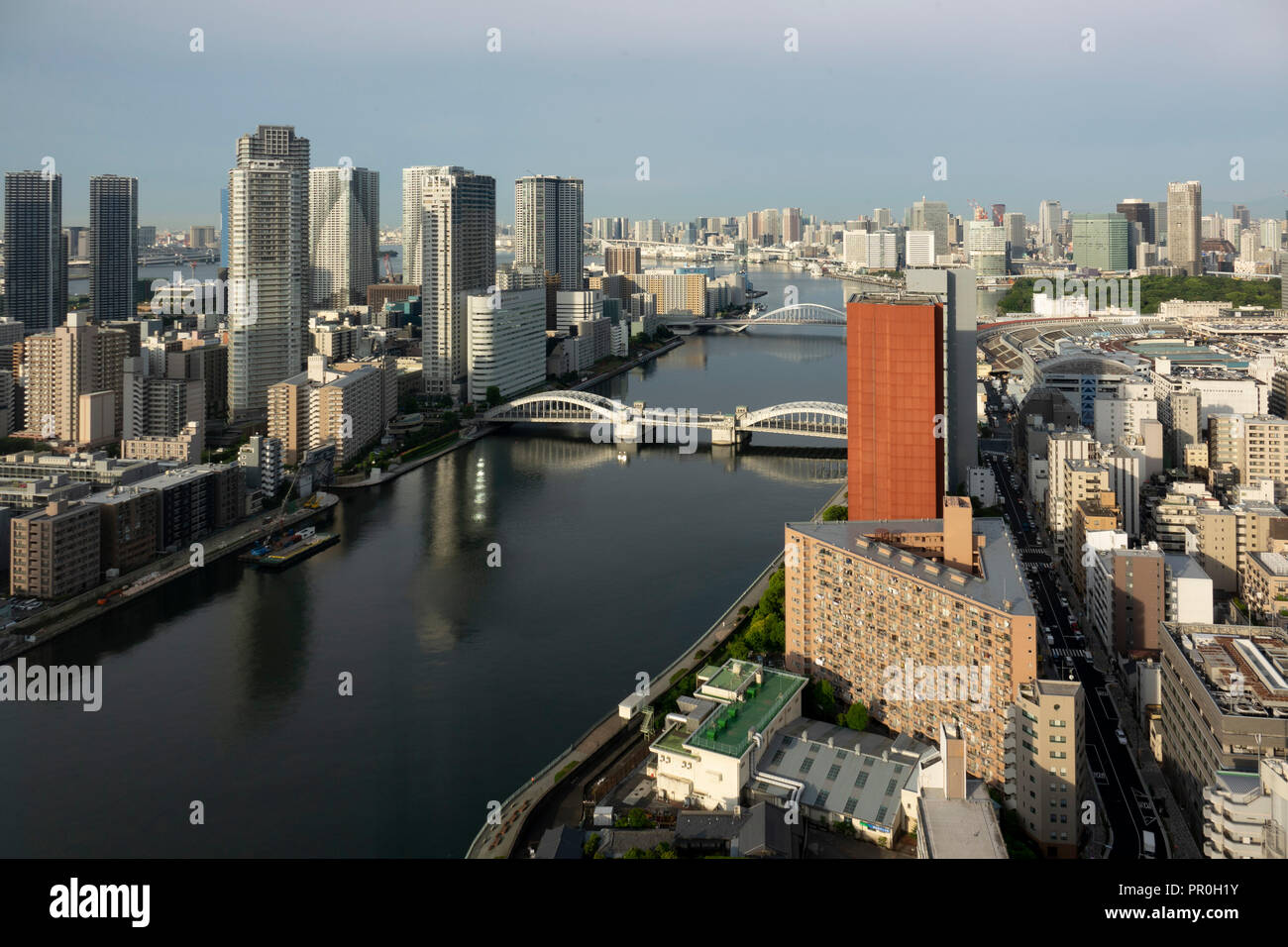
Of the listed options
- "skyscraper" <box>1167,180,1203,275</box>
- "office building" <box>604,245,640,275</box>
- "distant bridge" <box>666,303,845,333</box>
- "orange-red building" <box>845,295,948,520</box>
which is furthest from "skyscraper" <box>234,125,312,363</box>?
"skyscraper" <box>1167,180,1203,275</box>

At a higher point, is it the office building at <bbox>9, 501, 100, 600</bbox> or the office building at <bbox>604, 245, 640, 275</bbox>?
Result: the office building at <bbox>604, 245, 640, 275</bbox>

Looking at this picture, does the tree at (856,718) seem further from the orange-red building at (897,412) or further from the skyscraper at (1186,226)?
the skyscraper at (1186,226)

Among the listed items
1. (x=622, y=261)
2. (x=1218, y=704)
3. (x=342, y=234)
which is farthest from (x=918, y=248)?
(x=1218, y=704)

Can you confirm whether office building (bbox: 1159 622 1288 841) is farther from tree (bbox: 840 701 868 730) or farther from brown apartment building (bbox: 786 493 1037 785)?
tree (bbox: 840 701 868 730)

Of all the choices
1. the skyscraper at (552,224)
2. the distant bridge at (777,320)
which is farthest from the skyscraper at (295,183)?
the distant bridge at (777,320)

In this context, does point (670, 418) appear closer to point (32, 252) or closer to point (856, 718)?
point (856, 718)

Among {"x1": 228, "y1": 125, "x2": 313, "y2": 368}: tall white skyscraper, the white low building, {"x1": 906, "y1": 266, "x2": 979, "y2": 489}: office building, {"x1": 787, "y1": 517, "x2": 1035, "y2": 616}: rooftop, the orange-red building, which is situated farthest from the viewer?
{"x1": 228, "y1": 125, "x2": 313, "y2": 368}: tall white skyscraper
